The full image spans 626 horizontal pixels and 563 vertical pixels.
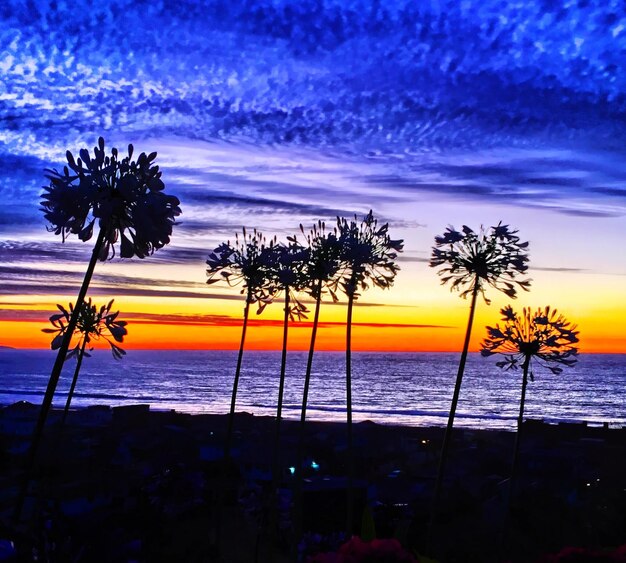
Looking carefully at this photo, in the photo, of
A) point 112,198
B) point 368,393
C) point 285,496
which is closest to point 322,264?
point 112,198

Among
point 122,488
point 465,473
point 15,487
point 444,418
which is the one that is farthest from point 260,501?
point 444,418

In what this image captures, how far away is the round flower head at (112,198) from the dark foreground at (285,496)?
2.61 meters

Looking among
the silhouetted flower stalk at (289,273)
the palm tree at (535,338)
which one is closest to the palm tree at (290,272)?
the silhouetted flower stalk at (289,273)

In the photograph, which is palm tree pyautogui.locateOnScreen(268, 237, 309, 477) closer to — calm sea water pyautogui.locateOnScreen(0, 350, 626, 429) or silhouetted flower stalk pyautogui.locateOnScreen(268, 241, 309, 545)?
silhouetted flower stalk pyautogui.locateOnScreen(268, 241, 309, 545)

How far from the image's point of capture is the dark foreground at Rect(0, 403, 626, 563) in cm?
1266

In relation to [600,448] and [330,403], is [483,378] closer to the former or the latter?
[330,403]

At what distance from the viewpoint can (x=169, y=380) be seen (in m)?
120

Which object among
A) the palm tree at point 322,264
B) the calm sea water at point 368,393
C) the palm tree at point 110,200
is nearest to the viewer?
the palm tree at point 110,200

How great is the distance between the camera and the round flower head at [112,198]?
599 cm

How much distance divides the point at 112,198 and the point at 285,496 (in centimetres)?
1574

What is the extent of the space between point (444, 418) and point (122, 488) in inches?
2159

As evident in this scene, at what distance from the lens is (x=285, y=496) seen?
20.1m

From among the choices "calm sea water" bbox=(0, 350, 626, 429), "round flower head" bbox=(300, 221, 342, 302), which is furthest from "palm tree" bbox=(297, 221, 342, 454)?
"calm sea water" bbox=(0, 350, 626, 429)

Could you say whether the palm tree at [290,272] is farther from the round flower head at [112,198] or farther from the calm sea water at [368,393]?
the calm sea water at [368,393]
